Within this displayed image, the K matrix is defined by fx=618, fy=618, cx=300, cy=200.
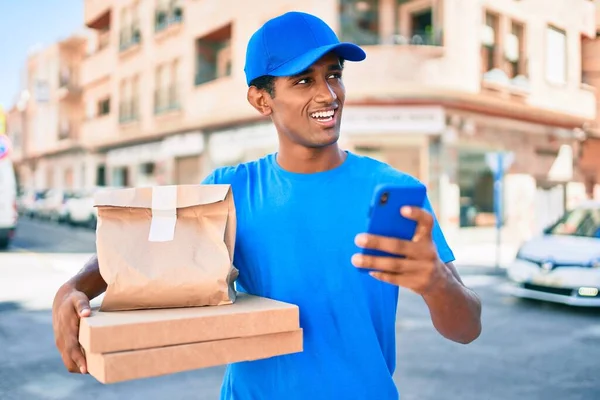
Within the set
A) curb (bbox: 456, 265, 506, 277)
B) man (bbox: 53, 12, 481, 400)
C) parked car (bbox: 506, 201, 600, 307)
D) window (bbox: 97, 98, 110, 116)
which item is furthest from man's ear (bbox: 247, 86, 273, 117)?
window (bbox: 97, 98, 110, 116)

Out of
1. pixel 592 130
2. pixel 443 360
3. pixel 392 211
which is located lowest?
pixel 443 360

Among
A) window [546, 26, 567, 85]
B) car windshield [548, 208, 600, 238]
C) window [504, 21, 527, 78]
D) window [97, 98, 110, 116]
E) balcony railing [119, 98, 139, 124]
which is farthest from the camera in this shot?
window [97, 98, 110, 116]

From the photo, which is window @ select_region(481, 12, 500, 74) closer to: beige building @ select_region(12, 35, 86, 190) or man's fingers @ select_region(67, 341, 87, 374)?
man's fingers @ select_region(67, 341, 87, 374)

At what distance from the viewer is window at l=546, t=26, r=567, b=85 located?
865 inches

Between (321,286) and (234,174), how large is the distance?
0.44m

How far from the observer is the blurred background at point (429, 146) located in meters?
5.92

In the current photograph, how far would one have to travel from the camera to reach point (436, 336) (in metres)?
6.86

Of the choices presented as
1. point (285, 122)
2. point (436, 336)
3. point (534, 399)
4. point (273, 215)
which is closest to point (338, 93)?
point (285, 122)

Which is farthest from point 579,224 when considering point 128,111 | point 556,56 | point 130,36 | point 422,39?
point 130,36

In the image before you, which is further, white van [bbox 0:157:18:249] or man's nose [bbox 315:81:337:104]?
white van [bbox 0:157:18:249]

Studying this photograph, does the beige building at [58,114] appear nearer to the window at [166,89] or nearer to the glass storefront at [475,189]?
the window at [166,89]

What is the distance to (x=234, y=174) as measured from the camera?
181 centimetres

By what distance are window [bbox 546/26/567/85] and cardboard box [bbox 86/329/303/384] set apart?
22.6 metres

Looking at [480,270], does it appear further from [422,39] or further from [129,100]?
[129,100]
